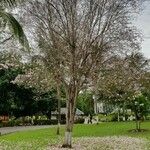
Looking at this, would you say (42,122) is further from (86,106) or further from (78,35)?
(78,35)

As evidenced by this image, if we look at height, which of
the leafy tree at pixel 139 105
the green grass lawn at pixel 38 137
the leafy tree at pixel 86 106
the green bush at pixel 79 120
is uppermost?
the leafy tree at pixel 86 106

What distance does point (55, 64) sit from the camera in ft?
A: 101

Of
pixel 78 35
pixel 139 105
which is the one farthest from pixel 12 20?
pixel 139 105

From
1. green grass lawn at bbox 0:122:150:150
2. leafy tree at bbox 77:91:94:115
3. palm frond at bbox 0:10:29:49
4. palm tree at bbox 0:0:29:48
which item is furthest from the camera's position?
leafy tree at bbox 77:91:94:115

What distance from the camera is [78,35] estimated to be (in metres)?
30.3

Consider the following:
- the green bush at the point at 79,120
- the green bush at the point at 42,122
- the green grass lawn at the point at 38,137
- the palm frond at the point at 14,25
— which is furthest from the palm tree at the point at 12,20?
the green bush at the point at 79,120

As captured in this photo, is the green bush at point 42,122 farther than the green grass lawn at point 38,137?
Yes

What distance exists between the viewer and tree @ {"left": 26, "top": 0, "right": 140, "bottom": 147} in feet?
98.4

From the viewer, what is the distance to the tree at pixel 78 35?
98.4 feet

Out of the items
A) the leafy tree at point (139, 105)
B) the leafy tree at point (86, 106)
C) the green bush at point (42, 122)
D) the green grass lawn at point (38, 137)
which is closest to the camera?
the green grass lawn at point (38, 137)

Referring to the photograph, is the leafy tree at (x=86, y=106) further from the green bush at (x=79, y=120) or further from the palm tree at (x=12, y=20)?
the palm tree at (x=12, y=20)

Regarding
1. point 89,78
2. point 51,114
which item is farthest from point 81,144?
point 51,114

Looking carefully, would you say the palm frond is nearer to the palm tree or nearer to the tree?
the palm tree

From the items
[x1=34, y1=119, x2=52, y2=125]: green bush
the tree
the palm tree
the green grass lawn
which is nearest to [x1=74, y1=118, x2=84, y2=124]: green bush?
[x1=34, y1=119, x2=52, y2=125]: green bush
